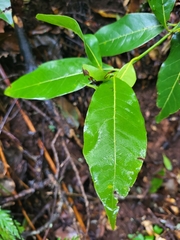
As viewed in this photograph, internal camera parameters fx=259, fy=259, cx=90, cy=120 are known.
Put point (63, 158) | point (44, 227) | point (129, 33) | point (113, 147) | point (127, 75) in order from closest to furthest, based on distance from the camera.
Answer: point (113, 147)
point (127, 75)
point (129, 33)
point (44, 227)
point (63, 158)

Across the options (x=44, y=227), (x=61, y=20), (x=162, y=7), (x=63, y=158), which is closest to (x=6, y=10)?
(x=61, y=20)

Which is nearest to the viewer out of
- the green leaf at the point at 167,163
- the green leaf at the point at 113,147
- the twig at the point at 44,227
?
the green leaf at the point at 113,147

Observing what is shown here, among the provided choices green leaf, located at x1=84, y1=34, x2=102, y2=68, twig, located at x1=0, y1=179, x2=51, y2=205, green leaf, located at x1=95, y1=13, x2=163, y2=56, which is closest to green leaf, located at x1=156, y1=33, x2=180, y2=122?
green leaf, located at x1=95, y1=13, x2=163, y2=56

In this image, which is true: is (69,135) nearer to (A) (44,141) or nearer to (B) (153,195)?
(A) (44,141)

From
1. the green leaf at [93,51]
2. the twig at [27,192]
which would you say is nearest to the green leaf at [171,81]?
the green leaf at [93,51]

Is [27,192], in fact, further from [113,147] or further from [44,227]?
[113,147]

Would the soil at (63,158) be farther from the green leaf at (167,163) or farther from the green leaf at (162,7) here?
the green leaf at (162,7)

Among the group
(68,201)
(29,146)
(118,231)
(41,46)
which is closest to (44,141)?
(29,146)
